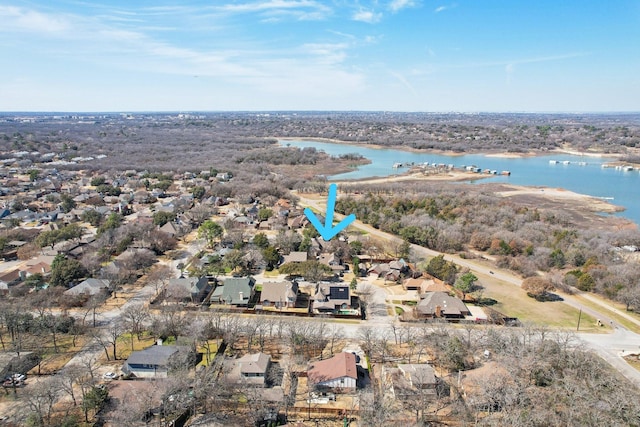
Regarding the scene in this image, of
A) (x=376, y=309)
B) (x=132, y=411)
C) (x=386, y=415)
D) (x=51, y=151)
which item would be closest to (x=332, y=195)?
(x=386, y=415)

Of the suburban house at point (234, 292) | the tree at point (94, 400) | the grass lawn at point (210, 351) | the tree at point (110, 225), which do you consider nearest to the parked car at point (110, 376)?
the tree at point (94, 400)

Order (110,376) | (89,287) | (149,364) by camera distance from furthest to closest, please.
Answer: (89,287) < (149,364) < (110,376)

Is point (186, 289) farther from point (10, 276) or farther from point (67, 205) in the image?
point (67, 205)

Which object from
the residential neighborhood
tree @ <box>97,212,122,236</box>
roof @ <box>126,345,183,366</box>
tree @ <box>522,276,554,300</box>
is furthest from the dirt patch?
tree @ <box>97,212,122,236</box>

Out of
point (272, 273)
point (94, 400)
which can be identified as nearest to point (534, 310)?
point (272, 273)

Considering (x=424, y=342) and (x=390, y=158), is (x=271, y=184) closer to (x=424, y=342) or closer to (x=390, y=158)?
(x=424, y=342)

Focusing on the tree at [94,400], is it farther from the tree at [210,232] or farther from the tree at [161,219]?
the tree at [161,219]
